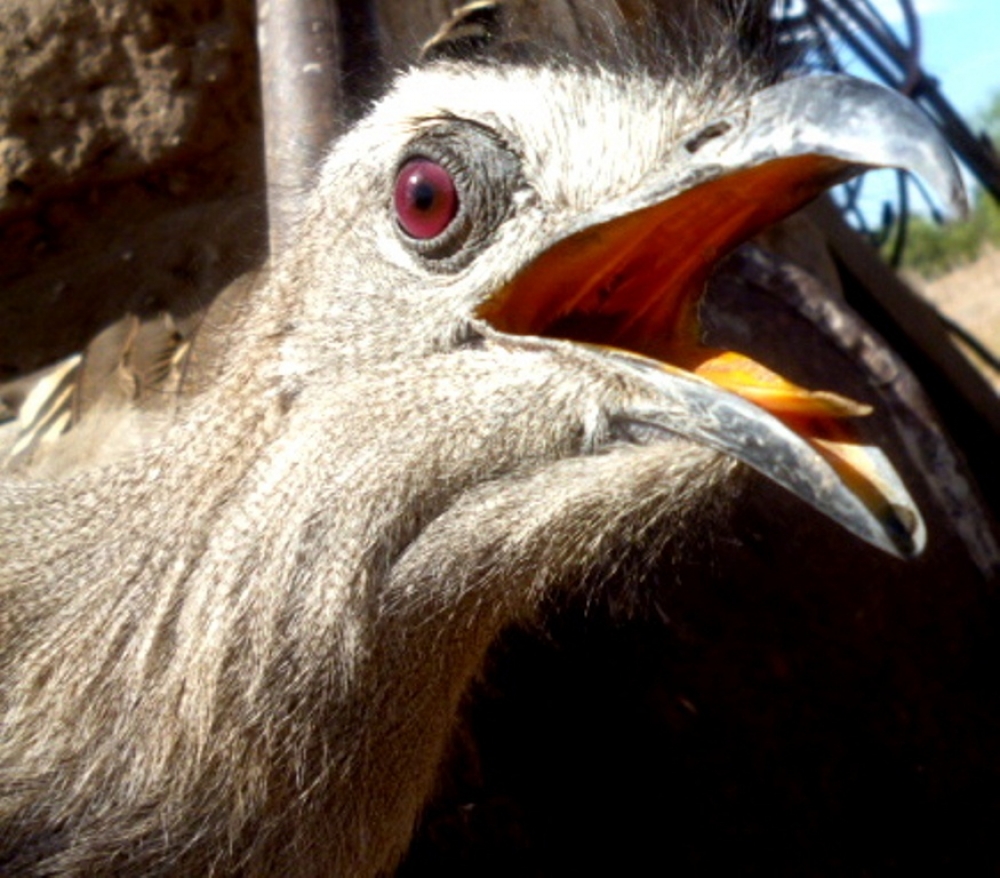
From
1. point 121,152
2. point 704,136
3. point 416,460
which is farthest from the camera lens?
point 121,152

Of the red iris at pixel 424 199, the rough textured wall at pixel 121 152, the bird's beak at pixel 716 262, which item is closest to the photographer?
the bird's beak at pixel 716 262

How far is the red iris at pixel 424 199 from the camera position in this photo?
1557 millimetres

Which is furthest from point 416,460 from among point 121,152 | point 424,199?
point 121,152

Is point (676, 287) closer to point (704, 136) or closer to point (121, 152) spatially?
point (704, 136)

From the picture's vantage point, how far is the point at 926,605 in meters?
2.79

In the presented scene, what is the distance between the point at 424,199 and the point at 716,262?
0.35m

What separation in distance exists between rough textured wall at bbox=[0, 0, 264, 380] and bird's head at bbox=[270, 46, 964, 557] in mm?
1370

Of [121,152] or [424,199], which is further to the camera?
[121,152]

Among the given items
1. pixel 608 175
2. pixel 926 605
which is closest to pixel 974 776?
pixel 926 605

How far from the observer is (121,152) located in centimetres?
313

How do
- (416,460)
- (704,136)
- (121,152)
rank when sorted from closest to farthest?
(704,136) → (416,460) → (121,152)

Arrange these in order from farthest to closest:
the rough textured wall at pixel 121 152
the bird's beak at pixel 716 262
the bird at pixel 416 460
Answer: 1. the rough textured wall at pixel 121 152
2. the bird at pixel 416 460
3. the bird's beak at pixel 716 262

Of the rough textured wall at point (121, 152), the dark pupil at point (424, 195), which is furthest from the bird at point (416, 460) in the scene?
the rough textured wall at point (121, 152)

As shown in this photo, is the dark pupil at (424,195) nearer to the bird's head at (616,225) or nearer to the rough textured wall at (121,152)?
the bird's head at (616,225)
